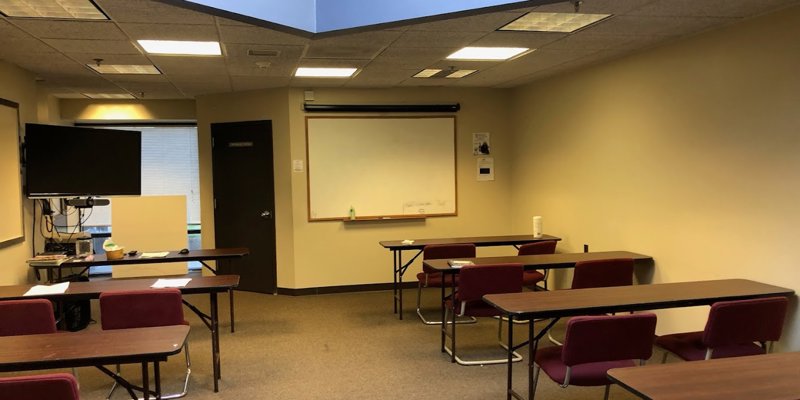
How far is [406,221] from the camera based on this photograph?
681 centimetres

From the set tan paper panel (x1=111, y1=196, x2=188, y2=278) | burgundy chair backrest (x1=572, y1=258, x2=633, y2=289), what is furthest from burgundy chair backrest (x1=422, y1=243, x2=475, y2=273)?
tan paper panel (x1=111, y1=196, x2=188, y2=278)

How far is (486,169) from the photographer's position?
6.98 metres

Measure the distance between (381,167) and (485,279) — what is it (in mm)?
2937

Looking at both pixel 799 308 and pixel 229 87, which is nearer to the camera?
pixel 799 308

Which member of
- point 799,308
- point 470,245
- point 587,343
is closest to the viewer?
point 587,343

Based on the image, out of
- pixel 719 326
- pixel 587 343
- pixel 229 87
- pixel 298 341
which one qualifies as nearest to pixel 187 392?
pixel 298 341

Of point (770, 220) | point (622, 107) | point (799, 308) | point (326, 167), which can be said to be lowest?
point (799, 308)

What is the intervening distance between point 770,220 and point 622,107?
5.77 feet

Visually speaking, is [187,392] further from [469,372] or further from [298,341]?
[469,372]

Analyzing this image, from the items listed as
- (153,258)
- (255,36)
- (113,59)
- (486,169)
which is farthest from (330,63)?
(486,169)

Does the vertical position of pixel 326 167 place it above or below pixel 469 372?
above

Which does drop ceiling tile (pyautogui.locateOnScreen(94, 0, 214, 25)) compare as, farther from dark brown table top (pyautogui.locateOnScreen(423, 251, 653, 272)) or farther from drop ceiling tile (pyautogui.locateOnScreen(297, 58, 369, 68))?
dark brown table top (pyautogui.locateOnScreen(423, 251, 653, 272))

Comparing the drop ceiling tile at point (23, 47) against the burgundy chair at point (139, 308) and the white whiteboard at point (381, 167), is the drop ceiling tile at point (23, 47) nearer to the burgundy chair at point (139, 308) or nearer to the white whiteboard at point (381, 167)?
the burgundy chair at point (139, 308)

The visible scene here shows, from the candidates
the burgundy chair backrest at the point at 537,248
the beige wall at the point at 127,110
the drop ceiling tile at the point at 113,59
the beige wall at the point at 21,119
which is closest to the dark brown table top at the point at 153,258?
the beige wall at the point at 21,119
